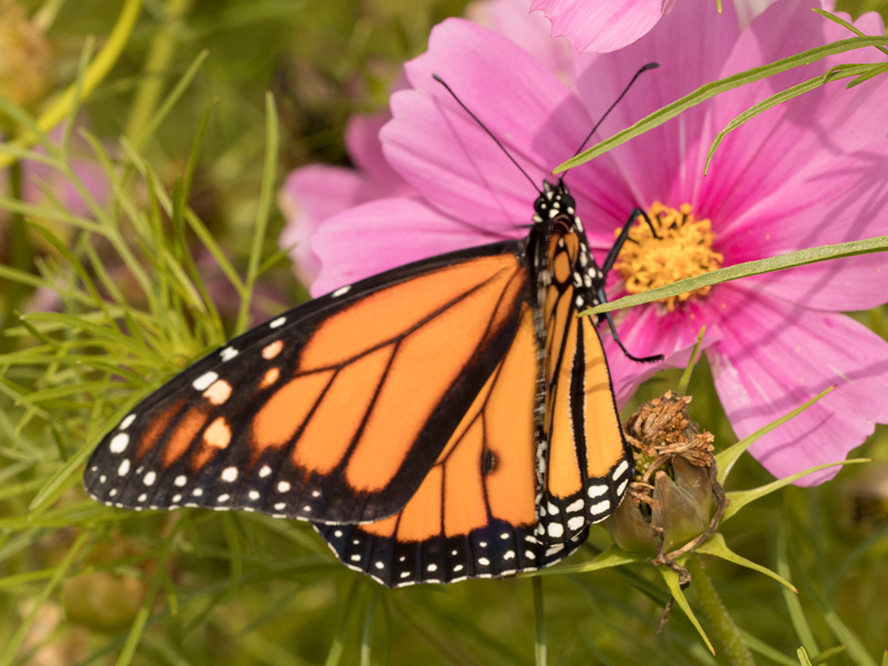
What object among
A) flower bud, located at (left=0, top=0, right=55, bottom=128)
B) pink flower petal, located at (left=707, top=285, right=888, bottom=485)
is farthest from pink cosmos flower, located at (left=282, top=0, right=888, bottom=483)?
flower bud, located at (left=0, top=0, right=55, bottom=128)

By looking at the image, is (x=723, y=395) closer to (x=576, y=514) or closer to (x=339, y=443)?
(x=576, y=514)

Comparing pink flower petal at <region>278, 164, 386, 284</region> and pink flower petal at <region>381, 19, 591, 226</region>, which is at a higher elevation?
pink flower petal at <region>278, 164, 386, 284</region>

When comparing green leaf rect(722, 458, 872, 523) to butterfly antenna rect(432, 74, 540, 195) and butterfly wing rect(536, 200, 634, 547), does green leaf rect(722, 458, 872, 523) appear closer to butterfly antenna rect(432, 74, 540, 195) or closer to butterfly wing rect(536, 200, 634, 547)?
butterfly wing rect(536, 200, 634, 547)

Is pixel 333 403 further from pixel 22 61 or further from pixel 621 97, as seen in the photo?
pixel 22 61

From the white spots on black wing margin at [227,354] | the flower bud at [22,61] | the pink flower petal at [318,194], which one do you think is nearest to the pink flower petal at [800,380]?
the white spots on black wing margin at [227,354]

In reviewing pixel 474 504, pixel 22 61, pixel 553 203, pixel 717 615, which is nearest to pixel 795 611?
pixel 717 615

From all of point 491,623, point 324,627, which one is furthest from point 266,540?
point 491,623

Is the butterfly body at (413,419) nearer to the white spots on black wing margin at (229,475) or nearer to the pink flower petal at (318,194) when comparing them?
the white spots on black wing margin at (229,475)
